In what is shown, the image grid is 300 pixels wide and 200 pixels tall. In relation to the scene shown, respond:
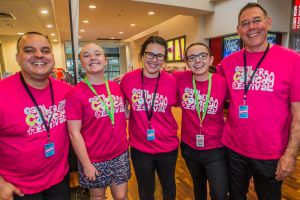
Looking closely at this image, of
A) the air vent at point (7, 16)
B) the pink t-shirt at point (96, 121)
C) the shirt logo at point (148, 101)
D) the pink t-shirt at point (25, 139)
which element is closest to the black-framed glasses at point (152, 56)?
the shirt logo at point (148, 101)

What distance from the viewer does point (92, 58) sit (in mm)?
1513

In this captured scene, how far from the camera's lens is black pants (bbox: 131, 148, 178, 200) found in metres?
1.69

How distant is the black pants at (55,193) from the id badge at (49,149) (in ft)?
0.78

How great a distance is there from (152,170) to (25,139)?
36.8 inches

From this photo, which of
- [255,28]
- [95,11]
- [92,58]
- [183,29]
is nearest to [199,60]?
[255,28]

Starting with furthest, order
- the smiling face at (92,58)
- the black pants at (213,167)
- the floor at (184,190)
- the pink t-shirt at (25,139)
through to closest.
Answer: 1. the floor at (184,190)
2. the black pants at (213,167)
3. the smiling face at (92,58)
4. the pink t-shirt at (25,139)

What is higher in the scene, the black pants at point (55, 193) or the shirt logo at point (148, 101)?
the shirt logo at point (148, 101)

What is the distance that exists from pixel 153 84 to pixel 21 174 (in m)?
1.06

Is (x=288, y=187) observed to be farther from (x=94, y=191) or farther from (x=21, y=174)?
(x=21, y=174)

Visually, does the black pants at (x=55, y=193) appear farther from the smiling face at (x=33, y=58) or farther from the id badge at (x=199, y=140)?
the id badge at (x=199, y=140)

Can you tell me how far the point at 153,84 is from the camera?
170cm

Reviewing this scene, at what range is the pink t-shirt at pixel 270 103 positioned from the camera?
140cm

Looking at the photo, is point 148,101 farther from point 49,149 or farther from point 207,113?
point 49,149

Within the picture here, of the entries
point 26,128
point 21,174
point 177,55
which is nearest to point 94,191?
point 21,174
